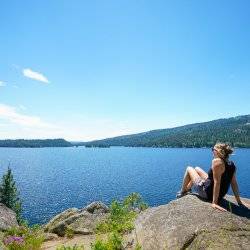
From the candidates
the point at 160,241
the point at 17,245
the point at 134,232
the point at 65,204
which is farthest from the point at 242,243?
the point at 65,204

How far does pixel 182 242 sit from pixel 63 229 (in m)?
8.87

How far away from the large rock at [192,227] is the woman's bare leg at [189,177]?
35.5 inches

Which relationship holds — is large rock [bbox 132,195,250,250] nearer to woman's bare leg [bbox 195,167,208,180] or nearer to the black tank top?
the black tank top

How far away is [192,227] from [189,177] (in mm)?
3261

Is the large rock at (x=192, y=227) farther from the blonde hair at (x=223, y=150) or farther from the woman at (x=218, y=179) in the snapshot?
the blonde hair at (x=223, y=150)

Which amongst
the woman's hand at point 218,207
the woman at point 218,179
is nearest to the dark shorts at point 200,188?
the woman at point 218,179

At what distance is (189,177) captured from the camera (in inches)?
491

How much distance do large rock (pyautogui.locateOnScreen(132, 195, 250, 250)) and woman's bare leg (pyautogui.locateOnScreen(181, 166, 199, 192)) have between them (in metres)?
0.90

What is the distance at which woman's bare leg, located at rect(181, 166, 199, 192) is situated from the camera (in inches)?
474

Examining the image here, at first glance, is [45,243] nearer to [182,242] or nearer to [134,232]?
[134,232]

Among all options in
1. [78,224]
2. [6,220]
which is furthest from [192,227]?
[6,220]

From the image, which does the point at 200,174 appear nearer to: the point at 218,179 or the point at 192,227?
the point at 218,179

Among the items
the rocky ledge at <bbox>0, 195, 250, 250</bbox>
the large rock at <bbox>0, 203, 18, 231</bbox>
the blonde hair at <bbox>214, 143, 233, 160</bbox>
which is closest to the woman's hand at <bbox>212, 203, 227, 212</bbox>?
the rocky ledge at <bbox>0, 195, 250, 250</bbox>

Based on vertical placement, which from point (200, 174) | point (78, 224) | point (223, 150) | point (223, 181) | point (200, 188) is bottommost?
point (78, 224)
